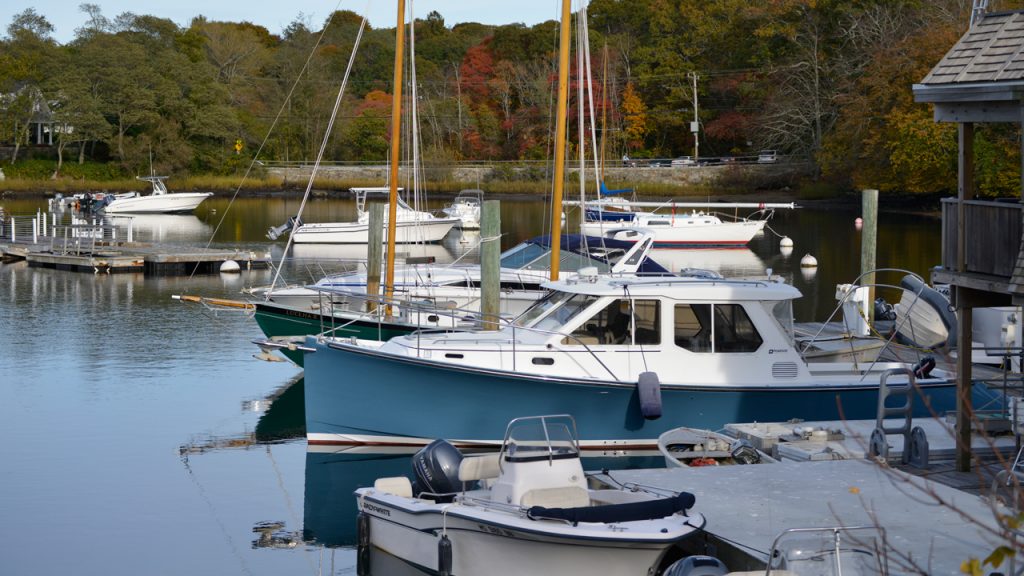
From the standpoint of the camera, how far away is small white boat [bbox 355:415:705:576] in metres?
10.1

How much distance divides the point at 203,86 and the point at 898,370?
76.7 m

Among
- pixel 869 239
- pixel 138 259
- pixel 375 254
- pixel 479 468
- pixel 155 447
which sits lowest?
pixel 155 447

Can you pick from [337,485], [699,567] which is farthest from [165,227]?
[699,567]

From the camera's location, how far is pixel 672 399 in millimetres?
15961

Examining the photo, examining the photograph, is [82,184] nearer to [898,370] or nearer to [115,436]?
[115,436]

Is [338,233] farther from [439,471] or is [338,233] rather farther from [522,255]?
[439,471]

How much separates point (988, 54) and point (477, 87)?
2979 inches

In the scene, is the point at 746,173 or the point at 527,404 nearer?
the point at 527,404

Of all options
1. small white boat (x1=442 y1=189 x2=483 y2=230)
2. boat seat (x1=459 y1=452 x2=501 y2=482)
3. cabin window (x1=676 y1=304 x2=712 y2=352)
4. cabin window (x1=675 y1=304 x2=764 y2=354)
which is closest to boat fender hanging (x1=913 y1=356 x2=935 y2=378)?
cabin window (x1=675 y1=304 x2=764 y2=354)

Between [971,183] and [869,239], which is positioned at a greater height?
[971,183]

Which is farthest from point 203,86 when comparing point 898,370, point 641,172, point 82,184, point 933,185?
point 898,370

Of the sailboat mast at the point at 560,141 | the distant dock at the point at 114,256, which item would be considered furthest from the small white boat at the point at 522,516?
the distant dock at the point at 114,256

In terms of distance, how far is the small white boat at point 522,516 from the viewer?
10148 millimetres

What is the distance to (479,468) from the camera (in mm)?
11727
